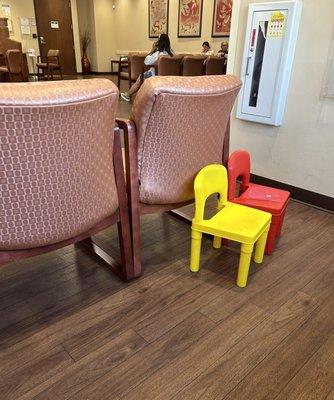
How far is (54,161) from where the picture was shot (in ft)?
3.16

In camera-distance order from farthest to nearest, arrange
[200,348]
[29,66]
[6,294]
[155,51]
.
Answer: [29,66] → [155,51] → [6,294] → [200,348]

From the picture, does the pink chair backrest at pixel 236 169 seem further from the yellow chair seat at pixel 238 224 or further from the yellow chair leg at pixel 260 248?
the yellow chair leg at pixel 260 248

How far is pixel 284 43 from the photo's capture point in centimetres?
208

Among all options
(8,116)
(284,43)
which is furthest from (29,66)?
(8,116)

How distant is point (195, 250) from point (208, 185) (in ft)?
1.04

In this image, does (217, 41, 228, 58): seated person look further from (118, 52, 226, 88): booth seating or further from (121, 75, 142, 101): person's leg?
(121, 75, 142, 101): person's leg

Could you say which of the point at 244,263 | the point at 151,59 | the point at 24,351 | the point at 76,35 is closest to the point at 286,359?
the point at 244,263

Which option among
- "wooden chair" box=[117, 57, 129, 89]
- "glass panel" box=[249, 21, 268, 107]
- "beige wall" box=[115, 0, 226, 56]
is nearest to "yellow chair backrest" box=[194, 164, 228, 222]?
"glass panel" box=[249, 21, 268, 107]

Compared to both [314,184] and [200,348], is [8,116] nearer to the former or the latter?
[200,348]

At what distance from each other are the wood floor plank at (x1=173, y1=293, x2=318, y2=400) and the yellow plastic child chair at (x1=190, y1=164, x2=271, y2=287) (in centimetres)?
23

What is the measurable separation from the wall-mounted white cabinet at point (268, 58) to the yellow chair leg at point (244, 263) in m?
1.28

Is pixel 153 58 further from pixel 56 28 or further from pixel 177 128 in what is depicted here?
pixel 56 28

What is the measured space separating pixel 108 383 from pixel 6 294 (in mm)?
658

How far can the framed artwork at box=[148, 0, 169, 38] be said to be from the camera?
831 centimetres
